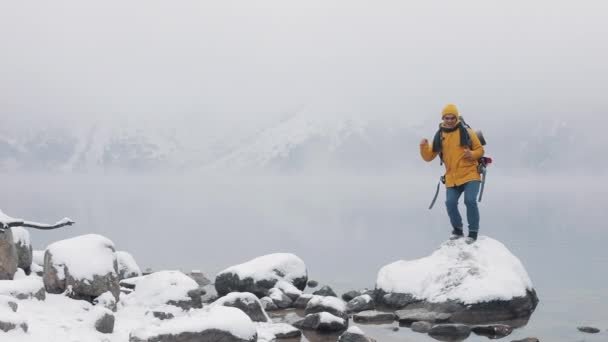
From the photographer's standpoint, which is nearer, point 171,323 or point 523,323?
point 171,323

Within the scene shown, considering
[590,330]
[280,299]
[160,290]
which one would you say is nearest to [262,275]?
Result: [280,299]

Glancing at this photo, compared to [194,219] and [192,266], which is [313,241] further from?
[194,219]

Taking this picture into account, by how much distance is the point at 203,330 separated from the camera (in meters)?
8.85

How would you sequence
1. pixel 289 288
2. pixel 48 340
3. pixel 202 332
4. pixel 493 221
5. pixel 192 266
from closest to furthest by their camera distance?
pixel 48 340, pixel 202 332, pixel 289 288, pixel 192 266, pixel 493 221

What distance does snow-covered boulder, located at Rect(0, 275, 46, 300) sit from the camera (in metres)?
9.38

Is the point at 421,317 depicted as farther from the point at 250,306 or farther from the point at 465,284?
the point at 250,306

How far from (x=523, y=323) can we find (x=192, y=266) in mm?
12410

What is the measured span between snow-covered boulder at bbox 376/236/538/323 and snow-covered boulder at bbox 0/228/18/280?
649 cm

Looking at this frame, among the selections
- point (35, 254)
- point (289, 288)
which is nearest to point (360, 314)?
point (289, 288)

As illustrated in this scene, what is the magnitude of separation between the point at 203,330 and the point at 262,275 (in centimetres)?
494

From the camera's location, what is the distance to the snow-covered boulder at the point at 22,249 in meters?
12.0

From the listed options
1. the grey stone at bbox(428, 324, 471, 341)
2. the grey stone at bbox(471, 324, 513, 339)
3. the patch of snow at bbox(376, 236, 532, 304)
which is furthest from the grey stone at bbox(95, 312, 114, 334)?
the grey stone at bbox(471, 324, 513, 339)

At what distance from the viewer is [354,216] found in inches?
1812

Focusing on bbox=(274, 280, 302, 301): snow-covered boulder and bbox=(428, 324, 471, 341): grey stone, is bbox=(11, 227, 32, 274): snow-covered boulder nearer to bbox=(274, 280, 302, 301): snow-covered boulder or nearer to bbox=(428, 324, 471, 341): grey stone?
bbox=(274, 280, 302, 301): snow-covered boulder
